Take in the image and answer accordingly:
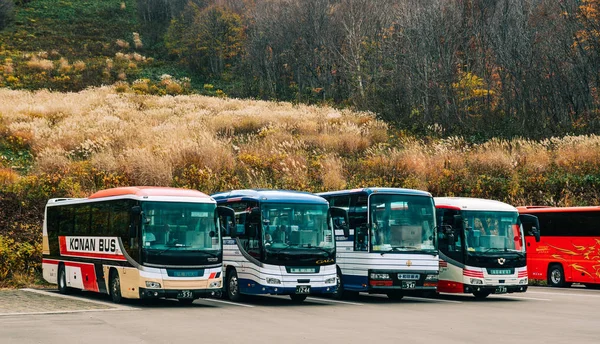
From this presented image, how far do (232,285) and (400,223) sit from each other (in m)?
4.92

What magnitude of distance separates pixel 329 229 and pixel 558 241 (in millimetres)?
12092

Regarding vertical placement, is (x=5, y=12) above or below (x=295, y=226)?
above

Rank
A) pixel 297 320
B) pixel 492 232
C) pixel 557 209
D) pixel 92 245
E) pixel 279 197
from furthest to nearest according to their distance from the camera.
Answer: pixel 557 209, pixel 492 232, pixel 92 245, pixel 279 197, pixel 297 320

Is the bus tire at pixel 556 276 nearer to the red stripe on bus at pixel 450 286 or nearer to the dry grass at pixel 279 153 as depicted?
the dry grass at pixel 279 153

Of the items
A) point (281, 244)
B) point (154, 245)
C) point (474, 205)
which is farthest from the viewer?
point (474, 205)

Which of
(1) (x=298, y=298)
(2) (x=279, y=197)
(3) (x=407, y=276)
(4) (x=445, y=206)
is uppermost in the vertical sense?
(2) (x=279, y=197)

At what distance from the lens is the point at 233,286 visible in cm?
2272

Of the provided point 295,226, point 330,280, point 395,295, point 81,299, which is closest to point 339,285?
point 395,295

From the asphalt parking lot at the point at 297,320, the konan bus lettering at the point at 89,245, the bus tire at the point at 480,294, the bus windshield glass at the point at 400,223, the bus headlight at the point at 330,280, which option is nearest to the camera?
the asphalt parking lot at the point at 297,320

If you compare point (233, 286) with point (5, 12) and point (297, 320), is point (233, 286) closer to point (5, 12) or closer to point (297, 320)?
point (297, 320)

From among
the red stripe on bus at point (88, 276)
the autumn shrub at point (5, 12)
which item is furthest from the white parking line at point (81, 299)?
the autumn shrub at point (5, 12)

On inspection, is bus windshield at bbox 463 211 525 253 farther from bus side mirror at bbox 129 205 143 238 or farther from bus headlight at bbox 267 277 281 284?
bus side mirror at bbox 129 205 143 238

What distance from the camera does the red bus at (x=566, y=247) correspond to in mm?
28938

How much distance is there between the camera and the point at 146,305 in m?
21.0
